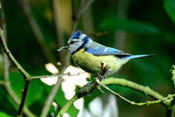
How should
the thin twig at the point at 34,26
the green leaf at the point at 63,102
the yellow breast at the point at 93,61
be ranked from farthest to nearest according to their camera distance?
1. the thin twig at the point at 34,26
2. the yellow breast at the point at 93,61
3. the green leaf at the point at 63,102

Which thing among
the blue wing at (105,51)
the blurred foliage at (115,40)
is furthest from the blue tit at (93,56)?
the blurred foliage at (115,40)

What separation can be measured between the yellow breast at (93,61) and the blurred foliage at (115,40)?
16 centimetres

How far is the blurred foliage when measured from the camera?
1427mm

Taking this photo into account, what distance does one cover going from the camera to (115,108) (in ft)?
7.13

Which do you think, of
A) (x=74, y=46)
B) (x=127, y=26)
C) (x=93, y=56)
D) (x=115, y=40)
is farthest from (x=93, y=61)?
(x=115, y=40)

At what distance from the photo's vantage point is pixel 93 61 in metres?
1.39

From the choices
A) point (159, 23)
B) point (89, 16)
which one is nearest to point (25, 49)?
point (89, 16)

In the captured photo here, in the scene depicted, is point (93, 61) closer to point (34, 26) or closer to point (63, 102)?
point (63, 102)

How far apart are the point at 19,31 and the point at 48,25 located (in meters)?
0.27

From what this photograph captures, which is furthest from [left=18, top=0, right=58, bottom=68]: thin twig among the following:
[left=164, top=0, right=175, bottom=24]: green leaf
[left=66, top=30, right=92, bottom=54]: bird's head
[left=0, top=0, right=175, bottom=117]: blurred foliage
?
[left=164, top=0, right=175, bottom=24]: green leaf

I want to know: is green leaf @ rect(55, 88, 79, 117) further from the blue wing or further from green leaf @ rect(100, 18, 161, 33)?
green leaf @ rect(100, 18, 161, 33)

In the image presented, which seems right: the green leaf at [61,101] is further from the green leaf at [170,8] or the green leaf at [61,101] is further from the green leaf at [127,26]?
the green leaf at [170,8]

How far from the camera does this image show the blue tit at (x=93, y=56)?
54.6 inches

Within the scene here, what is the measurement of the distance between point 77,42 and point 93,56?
122 mm
